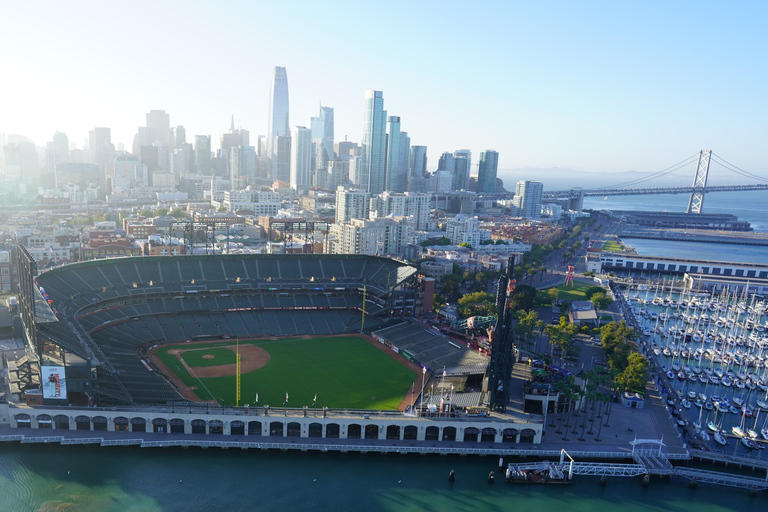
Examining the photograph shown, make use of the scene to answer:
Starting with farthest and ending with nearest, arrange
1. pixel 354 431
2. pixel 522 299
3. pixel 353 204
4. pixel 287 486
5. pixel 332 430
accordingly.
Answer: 1. pixel 353 204
2. pixel 522 299
3. pixel 354 431
4. pixel 332 430
5. pixel 287 486

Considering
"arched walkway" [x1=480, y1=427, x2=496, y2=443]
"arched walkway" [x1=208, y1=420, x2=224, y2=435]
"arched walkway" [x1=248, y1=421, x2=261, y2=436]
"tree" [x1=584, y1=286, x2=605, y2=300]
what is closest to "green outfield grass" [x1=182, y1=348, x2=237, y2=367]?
"arched walkway" [x1=208, y1=420, x2=224, y2=435]

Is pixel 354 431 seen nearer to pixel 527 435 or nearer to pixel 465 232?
pixel 527 435

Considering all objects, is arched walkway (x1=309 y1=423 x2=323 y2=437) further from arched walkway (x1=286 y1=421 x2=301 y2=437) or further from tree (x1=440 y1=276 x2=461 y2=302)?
tree (x1=440 y1=276 x2=461 y2=302)

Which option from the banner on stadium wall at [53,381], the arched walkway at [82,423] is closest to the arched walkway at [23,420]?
the banner on stadium wall at [53,381]

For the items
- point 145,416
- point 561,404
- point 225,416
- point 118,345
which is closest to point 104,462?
point 145,416

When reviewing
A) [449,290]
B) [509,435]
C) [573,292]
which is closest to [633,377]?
[509,435]
